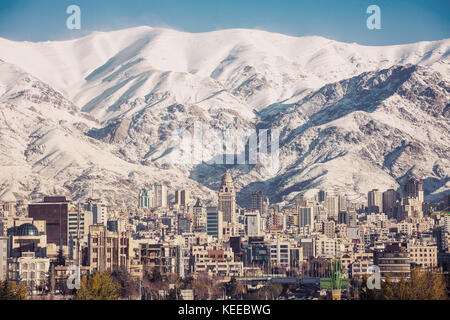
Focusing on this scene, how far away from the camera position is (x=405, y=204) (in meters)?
187

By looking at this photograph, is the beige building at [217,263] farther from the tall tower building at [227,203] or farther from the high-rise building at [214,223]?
the tall tower building at [227,203]

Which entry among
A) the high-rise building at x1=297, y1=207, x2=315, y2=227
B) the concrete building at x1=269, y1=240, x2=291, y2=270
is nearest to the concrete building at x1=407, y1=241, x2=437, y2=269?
the concrete building at x1=269, y1=240, x2=291, y2=270

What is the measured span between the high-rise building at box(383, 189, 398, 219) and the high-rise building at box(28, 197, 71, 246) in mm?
58872

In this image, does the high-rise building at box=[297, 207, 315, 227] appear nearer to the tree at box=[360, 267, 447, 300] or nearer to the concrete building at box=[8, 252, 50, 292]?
the concrete building at box=[8, 252, 50, 292]

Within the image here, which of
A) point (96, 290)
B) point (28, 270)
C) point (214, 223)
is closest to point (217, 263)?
A: point (28, 270)

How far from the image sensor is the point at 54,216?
14112cm

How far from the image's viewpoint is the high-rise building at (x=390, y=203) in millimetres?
187750

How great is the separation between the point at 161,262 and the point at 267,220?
8601 centimetres

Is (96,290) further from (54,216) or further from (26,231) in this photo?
(54,216)

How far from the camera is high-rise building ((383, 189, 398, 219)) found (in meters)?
188

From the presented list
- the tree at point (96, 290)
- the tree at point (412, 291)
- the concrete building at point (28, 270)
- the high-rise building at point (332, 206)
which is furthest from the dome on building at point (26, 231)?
the high-rise building at point (332, 206)

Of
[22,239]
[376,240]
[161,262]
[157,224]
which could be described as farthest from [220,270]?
[157,224]

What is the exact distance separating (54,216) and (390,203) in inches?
2798
